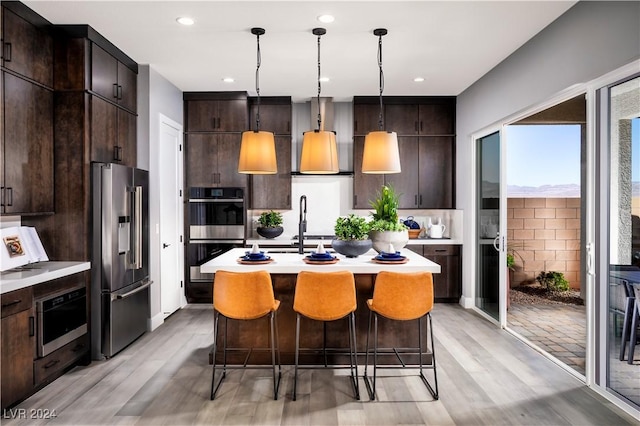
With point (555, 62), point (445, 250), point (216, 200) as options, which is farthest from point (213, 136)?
point (555, 62)

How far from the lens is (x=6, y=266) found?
127 inches

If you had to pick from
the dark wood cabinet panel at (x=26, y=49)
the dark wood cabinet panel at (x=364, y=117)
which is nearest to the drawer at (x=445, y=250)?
the dark wood cabinet panel at (x=364, y=117)

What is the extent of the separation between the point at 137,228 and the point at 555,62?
12.8ft

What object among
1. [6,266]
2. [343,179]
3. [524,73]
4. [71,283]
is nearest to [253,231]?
[343,179]

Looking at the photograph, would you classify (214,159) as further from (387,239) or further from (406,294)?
(406,294)

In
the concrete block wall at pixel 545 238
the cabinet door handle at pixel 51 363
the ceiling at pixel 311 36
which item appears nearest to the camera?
the cabinet door handle at pixel 51 363

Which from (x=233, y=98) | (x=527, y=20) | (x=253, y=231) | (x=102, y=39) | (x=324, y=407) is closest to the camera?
(x=324, y=407)

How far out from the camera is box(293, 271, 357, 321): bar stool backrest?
3252mm

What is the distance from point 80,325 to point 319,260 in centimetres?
206

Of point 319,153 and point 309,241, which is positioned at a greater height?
point 319,153

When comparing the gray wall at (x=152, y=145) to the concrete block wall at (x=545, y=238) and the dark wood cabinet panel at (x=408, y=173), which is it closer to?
the dark wood cabinet panel at (x=408, y=173)

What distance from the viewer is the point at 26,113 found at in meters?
3.48

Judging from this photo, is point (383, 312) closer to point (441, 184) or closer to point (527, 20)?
point (527, 20)

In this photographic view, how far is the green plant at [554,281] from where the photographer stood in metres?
6.75
